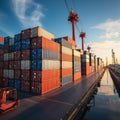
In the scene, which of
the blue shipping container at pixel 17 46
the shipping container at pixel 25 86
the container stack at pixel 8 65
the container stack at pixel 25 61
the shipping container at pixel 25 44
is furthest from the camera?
the container stack at pixel 8 65

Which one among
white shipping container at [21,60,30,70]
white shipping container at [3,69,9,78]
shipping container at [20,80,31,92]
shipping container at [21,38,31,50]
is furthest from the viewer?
white shipping container at [3,69,9,78]

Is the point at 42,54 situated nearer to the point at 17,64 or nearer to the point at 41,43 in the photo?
the point at 41,43

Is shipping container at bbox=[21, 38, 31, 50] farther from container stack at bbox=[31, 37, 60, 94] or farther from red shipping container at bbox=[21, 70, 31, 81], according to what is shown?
red shipping container at bbox=[21, 70, 31, 81]

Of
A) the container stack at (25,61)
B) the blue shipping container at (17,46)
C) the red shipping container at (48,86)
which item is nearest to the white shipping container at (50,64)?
the red shipping container at (48,86)

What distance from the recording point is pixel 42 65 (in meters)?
19.5

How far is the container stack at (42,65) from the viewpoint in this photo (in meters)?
19.5

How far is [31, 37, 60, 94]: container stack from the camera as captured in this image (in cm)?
1950

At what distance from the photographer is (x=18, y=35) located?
77.7 ft

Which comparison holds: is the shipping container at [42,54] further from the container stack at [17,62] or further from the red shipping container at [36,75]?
the container stack at [17,62]

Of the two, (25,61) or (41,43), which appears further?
(25,61)

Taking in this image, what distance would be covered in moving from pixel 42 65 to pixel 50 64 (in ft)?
9.04

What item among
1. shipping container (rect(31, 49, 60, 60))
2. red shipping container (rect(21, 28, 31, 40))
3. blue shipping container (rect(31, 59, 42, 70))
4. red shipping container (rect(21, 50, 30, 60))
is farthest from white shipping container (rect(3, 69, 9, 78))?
red shipping container (rect(21, 28, 31, 40))

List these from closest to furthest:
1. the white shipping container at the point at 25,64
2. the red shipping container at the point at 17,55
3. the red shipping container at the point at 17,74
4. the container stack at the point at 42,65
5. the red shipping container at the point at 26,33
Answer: the container stack at the point at 42,65
the white shipping container at the point at 25,64
the red shipping container at the point at 26,33
the red shipping container at the point at 17,74
the red shipping container at the point at 17,55

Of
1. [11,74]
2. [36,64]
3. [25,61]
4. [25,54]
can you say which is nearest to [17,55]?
[25,54]
